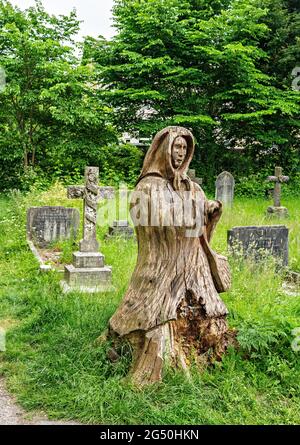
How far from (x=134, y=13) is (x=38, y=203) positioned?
9.15 metres

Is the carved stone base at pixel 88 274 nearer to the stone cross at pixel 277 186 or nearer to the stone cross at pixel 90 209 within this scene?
the stone cross at pixel 90 209

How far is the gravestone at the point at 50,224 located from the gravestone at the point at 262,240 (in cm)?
346

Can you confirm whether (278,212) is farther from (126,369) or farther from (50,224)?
(126,369)

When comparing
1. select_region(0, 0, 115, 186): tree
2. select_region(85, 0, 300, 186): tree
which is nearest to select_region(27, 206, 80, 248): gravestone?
select_region(0, 0, 115, 186): tree

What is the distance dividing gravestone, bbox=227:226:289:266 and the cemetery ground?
55.2 inches

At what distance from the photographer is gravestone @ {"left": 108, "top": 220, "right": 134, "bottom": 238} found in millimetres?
10137

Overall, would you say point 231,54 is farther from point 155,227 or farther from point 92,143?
point 155,227

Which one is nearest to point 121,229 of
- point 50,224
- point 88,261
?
point 50,224

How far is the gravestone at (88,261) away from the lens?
7.09 metres

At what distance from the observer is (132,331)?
14.3 feet

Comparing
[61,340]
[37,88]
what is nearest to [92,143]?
[37,88]

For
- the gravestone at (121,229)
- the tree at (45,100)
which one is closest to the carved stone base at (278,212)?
the gravestone at (121,229)

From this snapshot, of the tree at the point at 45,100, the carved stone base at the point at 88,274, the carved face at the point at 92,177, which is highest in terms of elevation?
the tree at the point at 45,100

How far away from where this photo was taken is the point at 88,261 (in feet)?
24.1
